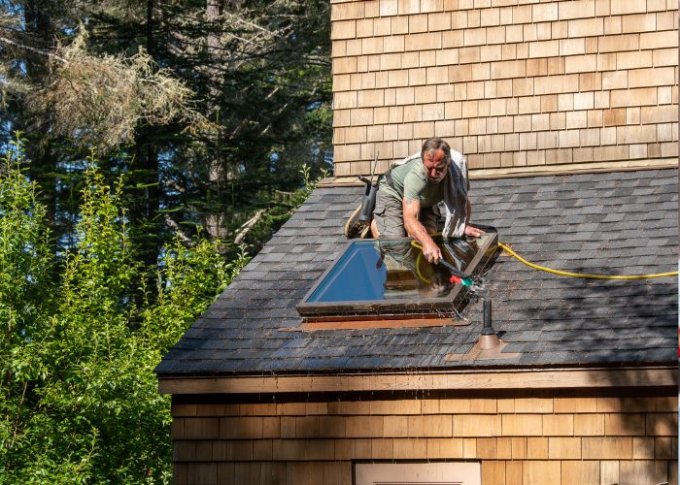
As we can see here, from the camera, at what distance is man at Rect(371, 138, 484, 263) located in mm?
11930

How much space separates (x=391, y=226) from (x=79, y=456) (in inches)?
144

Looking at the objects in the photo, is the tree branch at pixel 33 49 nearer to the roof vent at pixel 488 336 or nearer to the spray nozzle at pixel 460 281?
the spray nozzle at pixel 460 281

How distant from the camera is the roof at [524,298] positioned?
10.9 m

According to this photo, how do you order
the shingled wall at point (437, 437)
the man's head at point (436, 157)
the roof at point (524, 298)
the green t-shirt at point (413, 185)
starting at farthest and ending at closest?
the green t-shirt at point (413, 185)
the man's head at point (436, 157)
the roof at point (524, 298)
the shingled wall at point (437, 437)

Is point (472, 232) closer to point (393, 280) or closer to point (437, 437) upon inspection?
point (393, 280)

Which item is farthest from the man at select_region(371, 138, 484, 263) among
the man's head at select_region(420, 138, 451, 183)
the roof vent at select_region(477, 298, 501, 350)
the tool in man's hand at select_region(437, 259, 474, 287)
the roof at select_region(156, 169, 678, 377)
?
the roof vent at select_region(477, 298, 501, 350)

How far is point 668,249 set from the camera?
468 inches

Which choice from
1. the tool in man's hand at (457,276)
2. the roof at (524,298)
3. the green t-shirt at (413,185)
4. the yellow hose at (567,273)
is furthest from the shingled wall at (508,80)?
the tool in man's hand at (457,276)

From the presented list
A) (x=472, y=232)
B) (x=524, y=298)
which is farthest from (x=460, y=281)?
(x=472, y=232)

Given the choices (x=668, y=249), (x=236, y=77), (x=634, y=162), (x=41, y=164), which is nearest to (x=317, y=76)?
(x=236, y=77)

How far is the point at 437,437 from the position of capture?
11234 millimetres

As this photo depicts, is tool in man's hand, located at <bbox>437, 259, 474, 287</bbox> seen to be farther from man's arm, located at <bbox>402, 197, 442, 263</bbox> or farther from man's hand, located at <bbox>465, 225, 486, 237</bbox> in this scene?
man's hand, located at <bbox>465, 225, 486, 237</bbox>

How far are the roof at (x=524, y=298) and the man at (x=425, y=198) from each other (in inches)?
20.8

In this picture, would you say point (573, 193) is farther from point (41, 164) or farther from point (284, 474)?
point (41, 164)
